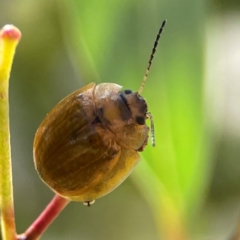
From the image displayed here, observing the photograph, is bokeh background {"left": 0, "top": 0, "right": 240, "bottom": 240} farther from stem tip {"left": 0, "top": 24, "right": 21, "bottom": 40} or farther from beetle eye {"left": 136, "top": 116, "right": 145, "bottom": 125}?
stem tip {"left": 0, "top": 24, "right": 21, "bottom": 40}

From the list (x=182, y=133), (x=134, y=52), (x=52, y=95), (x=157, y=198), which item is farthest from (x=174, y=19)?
(x=52, y=95)

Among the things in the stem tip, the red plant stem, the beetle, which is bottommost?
the red plant stem

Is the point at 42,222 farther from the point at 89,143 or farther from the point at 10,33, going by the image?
the point at 10,33

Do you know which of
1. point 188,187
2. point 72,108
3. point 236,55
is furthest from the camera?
point 236,55

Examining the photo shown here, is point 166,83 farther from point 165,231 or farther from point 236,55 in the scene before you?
point 236,55

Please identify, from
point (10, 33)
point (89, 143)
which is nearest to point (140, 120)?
point (89, 143)

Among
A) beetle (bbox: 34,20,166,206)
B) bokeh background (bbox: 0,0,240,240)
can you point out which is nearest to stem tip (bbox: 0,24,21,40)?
beetle (bbox: 34,20,166,206)

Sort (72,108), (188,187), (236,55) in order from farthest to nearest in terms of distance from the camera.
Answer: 1. (236,55)
2. (188,187)
3. (72,108)

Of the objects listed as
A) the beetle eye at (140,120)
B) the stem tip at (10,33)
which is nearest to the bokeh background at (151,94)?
the beetle eye at (140,120)
